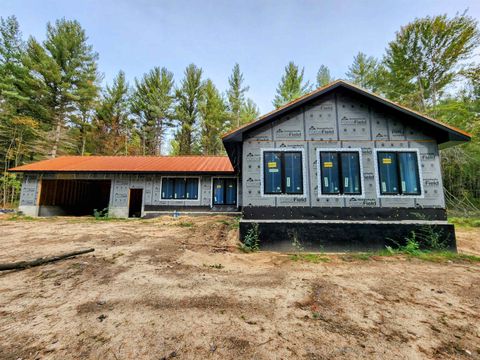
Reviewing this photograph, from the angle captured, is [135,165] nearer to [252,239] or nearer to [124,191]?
[124,191]

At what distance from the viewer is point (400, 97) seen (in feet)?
59.6

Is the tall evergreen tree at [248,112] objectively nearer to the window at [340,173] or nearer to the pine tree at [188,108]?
the pine tree at [188,108]

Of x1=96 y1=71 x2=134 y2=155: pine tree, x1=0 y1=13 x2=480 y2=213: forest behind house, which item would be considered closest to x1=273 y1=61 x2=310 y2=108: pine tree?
x1=0 y1=13 x2=480 y2=213: forest behind house

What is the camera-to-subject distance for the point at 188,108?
26.9m

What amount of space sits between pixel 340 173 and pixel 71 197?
2155 centimetres

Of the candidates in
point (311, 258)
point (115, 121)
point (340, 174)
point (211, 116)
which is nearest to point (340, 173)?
point (340, 174)

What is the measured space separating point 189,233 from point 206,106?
21047 millimetres

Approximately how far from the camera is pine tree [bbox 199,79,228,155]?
85.8ft

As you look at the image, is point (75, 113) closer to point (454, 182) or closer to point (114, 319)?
point (114, 319)

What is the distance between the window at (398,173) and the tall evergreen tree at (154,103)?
26106 millimetres

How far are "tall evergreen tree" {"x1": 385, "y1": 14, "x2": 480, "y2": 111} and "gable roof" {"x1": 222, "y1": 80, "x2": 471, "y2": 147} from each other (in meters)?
13.7

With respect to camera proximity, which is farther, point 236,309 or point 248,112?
point 248,112

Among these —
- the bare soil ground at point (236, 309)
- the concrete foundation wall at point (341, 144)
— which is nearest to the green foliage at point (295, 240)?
the concrete foundation wall at point (341, 144)

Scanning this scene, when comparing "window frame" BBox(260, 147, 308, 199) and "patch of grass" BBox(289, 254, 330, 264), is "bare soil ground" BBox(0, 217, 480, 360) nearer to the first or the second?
"patch of grass" BBox(289, 254, 330, 264)
